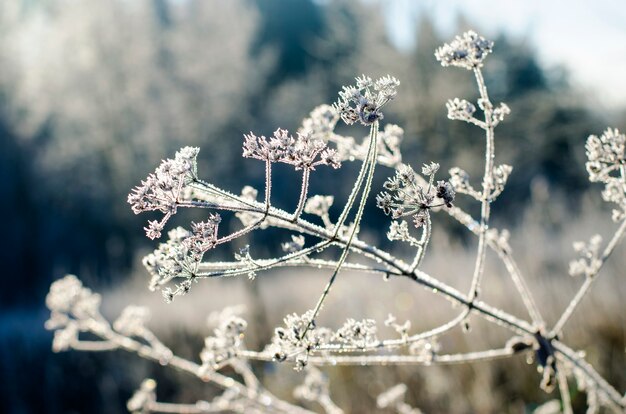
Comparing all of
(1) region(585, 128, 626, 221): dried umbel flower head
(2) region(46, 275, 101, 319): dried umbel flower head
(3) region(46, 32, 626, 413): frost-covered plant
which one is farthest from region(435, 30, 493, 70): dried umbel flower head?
(2) region(46, 275, 101, 319): dried umbel flower head

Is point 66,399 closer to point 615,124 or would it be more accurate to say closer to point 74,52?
point 74,52

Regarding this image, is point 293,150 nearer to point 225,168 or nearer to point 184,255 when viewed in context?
point 184,255

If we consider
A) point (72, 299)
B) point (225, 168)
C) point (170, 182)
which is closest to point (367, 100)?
point (170, 182)

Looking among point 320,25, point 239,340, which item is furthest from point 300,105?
point 239,340

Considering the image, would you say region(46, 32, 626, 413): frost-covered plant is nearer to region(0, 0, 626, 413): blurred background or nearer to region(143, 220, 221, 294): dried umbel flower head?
region(143, 220, 221, 294): dried umbel flower head

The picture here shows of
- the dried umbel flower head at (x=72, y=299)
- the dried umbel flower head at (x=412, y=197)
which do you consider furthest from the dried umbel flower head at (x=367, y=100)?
the dried umbel flower head at (x=72, y=299)

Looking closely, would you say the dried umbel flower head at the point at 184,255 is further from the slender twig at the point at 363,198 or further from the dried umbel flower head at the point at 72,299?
the dried umbel flower head at the point at 72,299
